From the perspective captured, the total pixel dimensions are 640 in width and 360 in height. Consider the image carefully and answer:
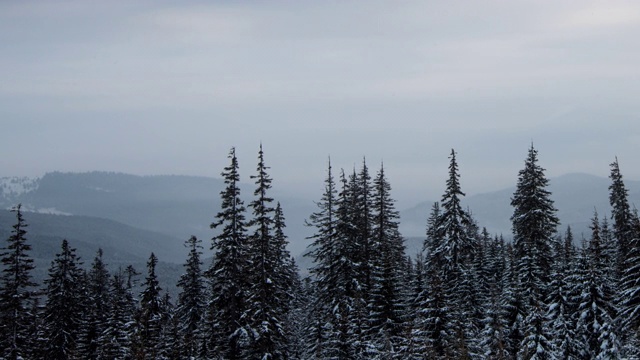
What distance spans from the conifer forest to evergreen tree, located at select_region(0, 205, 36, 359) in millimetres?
112

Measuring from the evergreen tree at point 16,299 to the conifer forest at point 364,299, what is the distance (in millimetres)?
112

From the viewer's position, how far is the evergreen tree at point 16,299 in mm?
43906

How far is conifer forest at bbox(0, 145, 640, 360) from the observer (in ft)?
127

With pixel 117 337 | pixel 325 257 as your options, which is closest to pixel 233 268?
pixel 325 257

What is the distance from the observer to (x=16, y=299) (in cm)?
4456

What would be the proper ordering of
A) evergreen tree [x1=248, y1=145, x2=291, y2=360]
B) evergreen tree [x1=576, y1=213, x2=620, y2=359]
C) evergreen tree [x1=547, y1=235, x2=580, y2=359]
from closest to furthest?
evergreen tree [x1=576, y1=213, x2=620, y2=359]
evergreen tree [x1=547, y1=235, x2=580, y2=359]
evergreen tree [x1=248, y1=145, x2=291, y2=360]

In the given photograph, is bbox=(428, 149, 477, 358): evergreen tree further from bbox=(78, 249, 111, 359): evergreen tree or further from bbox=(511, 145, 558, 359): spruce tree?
bbox=(78, 249, 111, 359): evergreen tree

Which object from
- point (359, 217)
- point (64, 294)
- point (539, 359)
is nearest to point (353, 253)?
point (359, 217)

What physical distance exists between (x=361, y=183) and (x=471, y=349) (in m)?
16.7

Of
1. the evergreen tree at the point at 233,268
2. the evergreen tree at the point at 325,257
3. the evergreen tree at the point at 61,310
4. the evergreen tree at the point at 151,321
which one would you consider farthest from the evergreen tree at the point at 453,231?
the evergreen tree at the point at 61,310

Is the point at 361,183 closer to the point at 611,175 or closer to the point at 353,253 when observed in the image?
the point at 353,253

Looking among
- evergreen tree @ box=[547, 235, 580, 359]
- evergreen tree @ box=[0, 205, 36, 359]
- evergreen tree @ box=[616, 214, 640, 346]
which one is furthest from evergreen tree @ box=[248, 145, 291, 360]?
evergreen tree @ box=[616, 214, 640, 346]

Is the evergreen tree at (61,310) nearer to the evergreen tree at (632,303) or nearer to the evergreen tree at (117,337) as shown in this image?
the evergreen tree at (117,337)

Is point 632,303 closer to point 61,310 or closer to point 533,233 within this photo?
point 533,233
